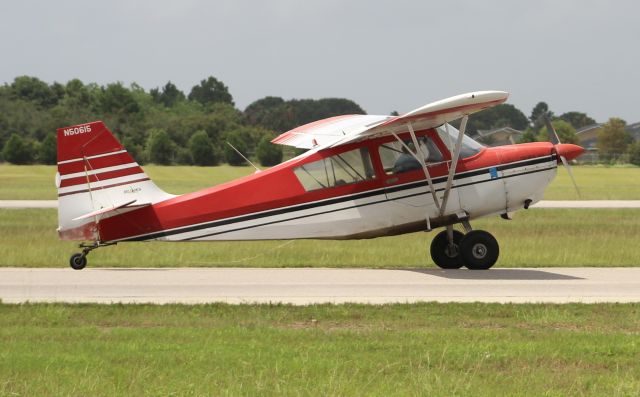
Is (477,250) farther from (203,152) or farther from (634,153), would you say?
(634,153)

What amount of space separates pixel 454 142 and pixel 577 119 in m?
148

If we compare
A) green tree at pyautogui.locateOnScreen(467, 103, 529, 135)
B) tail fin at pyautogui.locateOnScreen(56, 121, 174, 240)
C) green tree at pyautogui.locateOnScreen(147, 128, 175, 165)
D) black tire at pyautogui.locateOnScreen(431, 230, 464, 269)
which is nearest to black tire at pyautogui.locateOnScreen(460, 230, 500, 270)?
black tire at pyautogui.locateOnScreen(431, 230, 464, 269)


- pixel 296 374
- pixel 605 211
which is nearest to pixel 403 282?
pixel 296 374

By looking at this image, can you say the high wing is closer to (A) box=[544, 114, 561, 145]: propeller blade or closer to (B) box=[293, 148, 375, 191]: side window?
(B) box=[293, 148, 375, 191]: side window

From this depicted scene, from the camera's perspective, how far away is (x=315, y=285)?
48.0ft

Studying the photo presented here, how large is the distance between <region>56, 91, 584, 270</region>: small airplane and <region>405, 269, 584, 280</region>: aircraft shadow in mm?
269

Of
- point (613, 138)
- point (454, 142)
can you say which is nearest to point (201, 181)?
point (454, 142)

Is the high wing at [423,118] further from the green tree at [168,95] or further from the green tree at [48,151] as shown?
the green tree at [168,95]

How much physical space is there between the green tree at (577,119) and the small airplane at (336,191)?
144 m

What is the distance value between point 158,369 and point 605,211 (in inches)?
1145

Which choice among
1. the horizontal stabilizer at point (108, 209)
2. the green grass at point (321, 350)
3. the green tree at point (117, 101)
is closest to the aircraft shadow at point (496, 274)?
the green grass at point (321, 350)

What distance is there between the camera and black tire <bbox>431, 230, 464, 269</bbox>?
1711cm

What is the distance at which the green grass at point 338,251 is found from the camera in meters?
18.2

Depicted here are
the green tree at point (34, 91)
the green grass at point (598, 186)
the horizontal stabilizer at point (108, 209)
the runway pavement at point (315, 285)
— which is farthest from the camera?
the green tree at point (34, 91)
